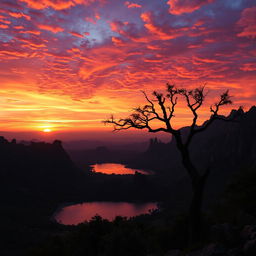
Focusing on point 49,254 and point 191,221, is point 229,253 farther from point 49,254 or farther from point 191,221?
point 49,254

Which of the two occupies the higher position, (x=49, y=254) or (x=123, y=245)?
(x=123, y=245)

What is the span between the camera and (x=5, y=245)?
401 feet

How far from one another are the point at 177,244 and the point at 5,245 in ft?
405

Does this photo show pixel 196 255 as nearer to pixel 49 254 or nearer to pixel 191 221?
pixel 191 221

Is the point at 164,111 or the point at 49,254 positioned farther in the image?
the point at 49,254

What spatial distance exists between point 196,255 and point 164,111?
11.1m

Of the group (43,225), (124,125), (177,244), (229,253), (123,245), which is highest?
(124,125)

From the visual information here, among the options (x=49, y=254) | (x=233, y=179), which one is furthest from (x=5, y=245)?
(x=233, y=179)

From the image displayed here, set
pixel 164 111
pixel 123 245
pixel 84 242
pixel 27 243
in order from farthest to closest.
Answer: pixel 27 243
pixel 84 242
pixel 164 111
pixel 123 245

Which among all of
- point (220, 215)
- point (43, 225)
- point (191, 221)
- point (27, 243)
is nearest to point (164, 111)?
point (191, 221)

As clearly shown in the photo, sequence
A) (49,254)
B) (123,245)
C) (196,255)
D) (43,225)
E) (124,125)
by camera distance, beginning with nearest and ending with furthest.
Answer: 1. (196,255)
2. (123,245)
3. (124,125)
4. (49,254)
5. (43,225)

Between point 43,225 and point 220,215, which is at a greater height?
point 220,215

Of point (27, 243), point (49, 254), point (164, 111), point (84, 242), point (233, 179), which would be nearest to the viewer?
point (164, 111)

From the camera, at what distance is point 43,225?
17312 cm
